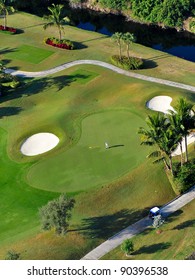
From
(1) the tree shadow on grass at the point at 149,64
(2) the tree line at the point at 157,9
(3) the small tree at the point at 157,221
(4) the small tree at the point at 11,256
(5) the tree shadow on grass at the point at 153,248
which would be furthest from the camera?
(2) the tree line at the point at 157,9

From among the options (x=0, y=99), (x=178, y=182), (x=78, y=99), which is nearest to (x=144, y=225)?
(x=178, y=182)

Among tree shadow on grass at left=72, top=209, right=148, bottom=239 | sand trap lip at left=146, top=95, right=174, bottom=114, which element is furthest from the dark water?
A: tree shadow on grass at left=72, top=209, right=148, bottom=239

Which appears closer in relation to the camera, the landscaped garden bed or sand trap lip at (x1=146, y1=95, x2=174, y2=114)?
sand trap lip at (x1=146, y1=95, x2=174, y2=114)

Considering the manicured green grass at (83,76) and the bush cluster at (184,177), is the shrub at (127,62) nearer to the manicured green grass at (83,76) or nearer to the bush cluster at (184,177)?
the manicured green grass at (83,76)

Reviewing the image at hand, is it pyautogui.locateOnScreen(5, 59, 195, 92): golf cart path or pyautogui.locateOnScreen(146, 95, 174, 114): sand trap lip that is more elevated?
pyautogui.locateOnScreen(5, 59, 195, 92): golf cart path

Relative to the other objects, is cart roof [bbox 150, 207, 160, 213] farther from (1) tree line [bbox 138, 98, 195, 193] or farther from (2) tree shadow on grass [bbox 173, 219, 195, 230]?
(1) tree line [bbox 138, 98, 195, 193]

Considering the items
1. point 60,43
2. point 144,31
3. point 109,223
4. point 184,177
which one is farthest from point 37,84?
point 109,223

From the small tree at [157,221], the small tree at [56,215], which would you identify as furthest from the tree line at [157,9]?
the small tree at [56,215]
